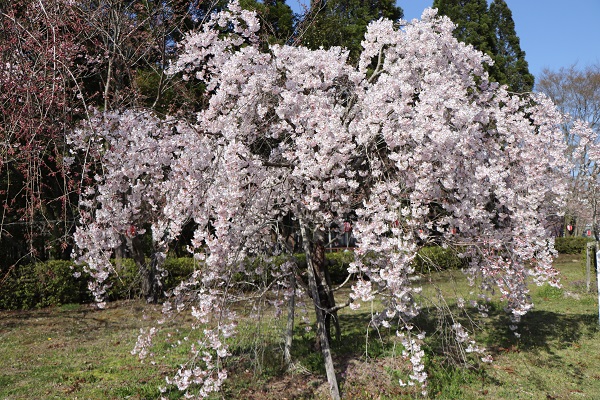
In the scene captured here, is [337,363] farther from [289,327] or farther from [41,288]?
[41,288]

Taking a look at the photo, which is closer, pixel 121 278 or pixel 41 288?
pixel 41 288

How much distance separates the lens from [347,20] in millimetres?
15555

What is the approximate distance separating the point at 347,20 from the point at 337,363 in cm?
1274

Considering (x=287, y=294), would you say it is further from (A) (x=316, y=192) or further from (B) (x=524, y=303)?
(B) (x=524, y=303)

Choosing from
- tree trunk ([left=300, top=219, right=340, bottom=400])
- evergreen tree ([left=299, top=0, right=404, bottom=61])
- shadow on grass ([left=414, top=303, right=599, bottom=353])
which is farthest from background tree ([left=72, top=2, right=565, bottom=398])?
evergreen tree ([left=299, top=0, right=404, bottom=61])

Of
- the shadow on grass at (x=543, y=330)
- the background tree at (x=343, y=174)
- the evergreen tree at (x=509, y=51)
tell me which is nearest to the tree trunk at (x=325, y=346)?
the background tree at (x=343, y=174)

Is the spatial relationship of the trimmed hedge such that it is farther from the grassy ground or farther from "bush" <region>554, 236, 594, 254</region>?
"bush" <region>554, 236, 594, 254</region>

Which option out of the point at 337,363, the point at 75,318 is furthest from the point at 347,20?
the point at 337,363

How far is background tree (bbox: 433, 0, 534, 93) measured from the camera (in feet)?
66.1

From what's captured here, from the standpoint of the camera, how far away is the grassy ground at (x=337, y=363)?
4.81 m

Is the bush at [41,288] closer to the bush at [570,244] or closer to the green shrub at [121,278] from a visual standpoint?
the green shrub at [121,278]

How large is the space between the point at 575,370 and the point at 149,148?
555 centimetres

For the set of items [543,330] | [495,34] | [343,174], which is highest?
[495,34]

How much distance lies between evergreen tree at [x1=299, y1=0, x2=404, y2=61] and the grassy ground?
6869mm
